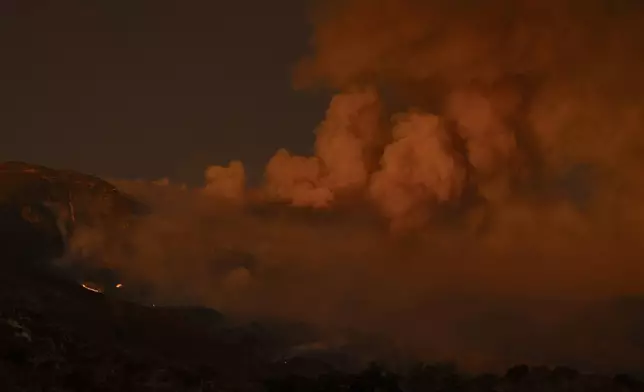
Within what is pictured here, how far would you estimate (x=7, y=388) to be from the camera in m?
179

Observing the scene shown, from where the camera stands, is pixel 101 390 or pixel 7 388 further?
pixel 101 390

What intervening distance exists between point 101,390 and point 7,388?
86.8 feet

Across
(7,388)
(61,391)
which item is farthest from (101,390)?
(7,388)

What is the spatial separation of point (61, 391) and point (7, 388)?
14491 millimetres

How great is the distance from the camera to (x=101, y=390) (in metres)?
199

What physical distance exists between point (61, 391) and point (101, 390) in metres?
12.0

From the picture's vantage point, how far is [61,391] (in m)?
190

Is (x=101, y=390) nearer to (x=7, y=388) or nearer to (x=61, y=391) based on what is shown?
(x=61, y=391)
